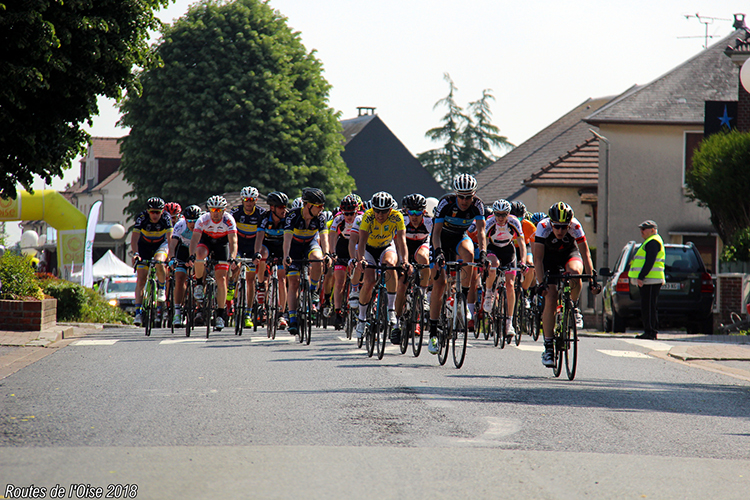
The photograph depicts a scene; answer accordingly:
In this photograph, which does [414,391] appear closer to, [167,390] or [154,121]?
[167,390]

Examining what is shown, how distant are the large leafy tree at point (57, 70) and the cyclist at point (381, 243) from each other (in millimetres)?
3625

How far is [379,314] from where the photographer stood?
448 inches

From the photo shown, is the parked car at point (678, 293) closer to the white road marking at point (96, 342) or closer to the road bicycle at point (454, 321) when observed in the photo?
the road bicycle at point (454, 321)

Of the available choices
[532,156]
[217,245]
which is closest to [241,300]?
[217,245]

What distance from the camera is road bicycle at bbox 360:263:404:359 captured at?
11.2 meters

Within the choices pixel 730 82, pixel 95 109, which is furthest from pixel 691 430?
pixel 730 82

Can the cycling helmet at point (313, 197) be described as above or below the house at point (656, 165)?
below

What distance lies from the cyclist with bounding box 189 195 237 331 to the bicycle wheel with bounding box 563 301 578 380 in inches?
237

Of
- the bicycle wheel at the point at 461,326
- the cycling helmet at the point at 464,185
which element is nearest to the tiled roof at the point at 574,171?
the cycling helmet at the point at 464,185

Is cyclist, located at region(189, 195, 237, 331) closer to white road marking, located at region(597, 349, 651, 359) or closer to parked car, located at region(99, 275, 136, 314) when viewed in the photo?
white road marking, located at region(597, 349, 651, 359)

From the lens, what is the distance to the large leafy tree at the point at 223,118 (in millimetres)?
41531

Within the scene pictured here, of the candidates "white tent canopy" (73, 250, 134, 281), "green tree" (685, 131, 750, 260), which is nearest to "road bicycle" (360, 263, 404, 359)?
"green tree" (685, 131, 750, 260)

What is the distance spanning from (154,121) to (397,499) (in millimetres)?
38976

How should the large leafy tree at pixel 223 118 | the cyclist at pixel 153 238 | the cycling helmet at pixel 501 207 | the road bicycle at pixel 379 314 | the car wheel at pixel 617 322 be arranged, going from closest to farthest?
the road bicycle at pixel 379 314
the cycling helmet at pixel 501 207
the cyclist at pixel 153 238
the car wheel at pixel 617 322
the large leafy tree at pixel 223 118
